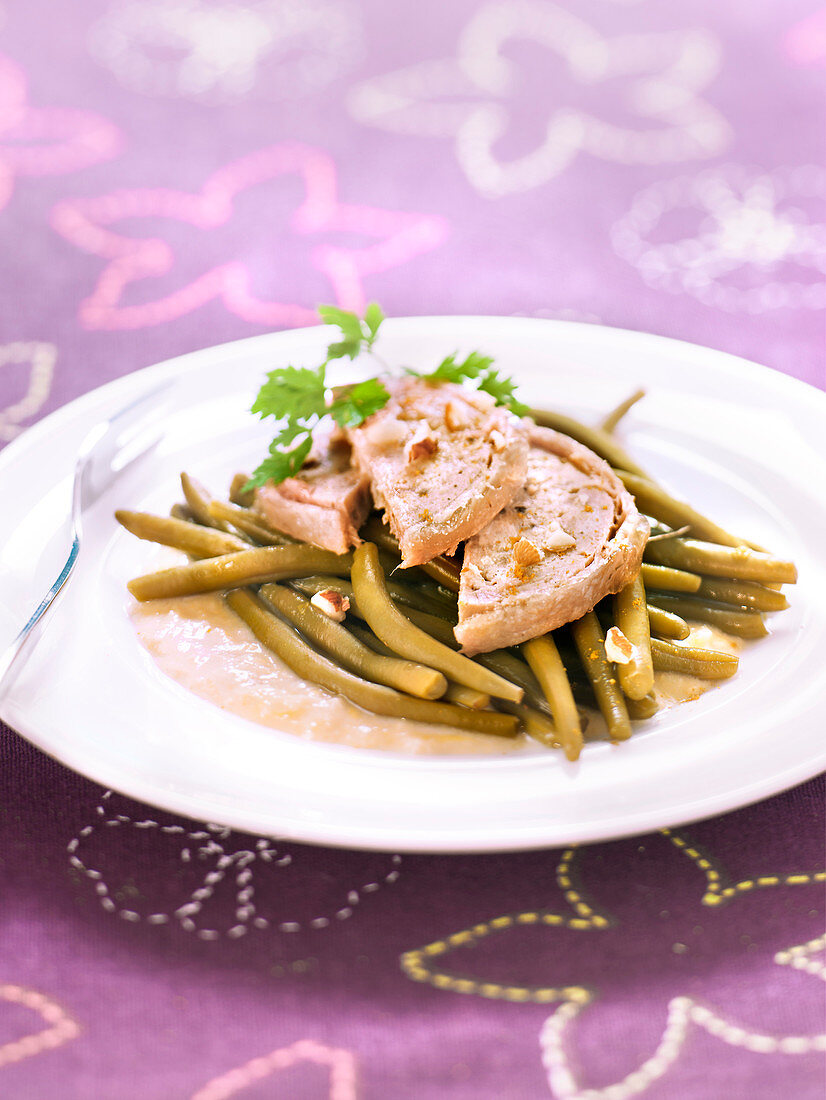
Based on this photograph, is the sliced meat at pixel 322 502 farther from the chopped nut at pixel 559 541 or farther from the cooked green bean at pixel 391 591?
the chopped nut at pixel 559 541

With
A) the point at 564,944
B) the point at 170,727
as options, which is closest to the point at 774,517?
the point at 564,944

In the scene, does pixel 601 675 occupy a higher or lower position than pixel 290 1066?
higher

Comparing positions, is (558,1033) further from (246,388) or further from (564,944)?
(246,388)

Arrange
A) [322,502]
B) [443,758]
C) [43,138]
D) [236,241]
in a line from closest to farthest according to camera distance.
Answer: [443,758] < [322,502] < [236,241] < [43,138]

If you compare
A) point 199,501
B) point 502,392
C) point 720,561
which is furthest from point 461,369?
point 720,561

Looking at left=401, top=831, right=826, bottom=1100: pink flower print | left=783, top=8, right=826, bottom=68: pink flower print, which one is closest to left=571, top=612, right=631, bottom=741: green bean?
left=401, top=831, right=826, bottom=1100: pink flower print

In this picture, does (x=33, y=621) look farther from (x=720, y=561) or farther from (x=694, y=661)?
(x=720, y=561)

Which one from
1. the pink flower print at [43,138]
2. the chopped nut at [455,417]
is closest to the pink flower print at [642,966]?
the chopped nut at [455,417]

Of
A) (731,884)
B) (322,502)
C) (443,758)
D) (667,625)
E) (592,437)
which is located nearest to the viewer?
(731,884)
